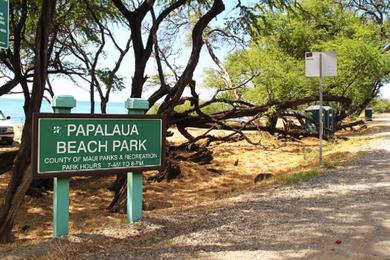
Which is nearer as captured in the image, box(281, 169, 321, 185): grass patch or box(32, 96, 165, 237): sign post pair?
box(32, 96, 165, 237): sign post pair

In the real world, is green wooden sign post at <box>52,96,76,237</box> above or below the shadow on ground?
above

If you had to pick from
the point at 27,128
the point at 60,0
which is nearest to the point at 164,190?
the point at 27,128

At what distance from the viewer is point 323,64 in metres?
10.8

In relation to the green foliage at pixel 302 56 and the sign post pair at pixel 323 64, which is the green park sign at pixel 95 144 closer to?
the sign post pair at pixel 323 64

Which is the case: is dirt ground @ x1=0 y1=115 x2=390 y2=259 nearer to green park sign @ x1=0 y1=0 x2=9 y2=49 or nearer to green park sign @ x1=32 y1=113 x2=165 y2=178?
green park sign @ x1=32 y1=113 x2=165 y2=178

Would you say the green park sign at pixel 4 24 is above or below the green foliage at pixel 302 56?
below

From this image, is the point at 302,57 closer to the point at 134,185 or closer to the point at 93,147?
the point at 134,185

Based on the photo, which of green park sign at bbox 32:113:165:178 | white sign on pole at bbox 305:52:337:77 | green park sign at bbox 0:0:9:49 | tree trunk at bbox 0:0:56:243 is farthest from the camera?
white sign on pole at bbox 305:52:337:77

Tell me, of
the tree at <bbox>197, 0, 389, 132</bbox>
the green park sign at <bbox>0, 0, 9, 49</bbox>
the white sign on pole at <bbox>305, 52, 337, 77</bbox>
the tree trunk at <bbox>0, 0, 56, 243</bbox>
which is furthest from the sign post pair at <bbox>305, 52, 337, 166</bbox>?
the green park sign at <bbox>0, 0, 9, 49</bbox>

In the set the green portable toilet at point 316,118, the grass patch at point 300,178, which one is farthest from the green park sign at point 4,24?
the green portable toilet at point 316,118

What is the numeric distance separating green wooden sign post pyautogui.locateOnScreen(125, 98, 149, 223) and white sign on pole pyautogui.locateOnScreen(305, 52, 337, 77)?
5.93 m

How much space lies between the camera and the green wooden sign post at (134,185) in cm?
609

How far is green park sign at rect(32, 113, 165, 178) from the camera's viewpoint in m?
5.23

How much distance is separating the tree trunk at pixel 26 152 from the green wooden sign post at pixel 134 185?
1.98m
